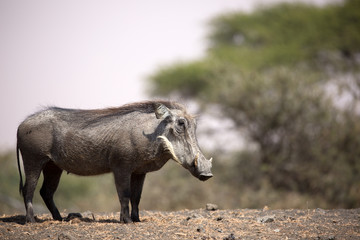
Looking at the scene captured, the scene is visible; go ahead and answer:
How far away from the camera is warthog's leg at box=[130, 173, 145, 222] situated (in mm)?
7467

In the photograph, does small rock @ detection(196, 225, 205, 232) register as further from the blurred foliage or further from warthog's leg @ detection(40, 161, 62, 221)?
the blurred foliage

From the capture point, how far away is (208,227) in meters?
6.70

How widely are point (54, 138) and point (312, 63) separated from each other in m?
22.4

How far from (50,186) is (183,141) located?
2.27m

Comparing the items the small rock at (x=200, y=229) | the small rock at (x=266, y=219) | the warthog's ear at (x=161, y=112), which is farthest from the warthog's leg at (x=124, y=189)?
the small rock at (x=266, y=219)

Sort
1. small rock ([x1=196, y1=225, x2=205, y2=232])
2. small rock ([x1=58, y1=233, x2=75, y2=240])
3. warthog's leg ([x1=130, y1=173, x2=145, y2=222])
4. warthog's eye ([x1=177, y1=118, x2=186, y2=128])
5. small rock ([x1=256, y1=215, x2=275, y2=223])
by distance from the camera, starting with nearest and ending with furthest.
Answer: small rock ([x1=58, y1=233, x2=75, y2=240]), small rock ([x1=196, y1=225, x2=205, y2=232]), small rock ([x1=256, y1=215, x2=275, y2=223]), warthog's eye ([x1=177, y1=118, x2=186, y2=128]), warthog's leg ([x1=130, y1=173, x2=145, y2=222])

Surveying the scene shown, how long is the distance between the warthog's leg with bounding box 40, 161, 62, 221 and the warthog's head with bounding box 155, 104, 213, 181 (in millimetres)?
1906

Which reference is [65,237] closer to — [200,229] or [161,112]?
[200,229]

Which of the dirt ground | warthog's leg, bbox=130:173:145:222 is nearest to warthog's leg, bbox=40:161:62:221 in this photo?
the dirt ground

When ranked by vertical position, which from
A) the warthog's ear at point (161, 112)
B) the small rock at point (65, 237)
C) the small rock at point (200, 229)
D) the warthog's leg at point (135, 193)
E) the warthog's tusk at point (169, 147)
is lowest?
the small rock at point (65, 237)

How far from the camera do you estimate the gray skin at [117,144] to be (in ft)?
23.5

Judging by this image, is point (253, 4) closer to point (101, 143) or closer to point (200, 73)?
point (200, 73)

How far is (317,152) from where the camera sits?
19.1 m

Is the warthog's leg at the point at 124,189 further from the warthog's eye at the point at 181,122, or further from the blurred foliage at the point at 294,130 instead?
the blurred foliage at the point at 294,130
